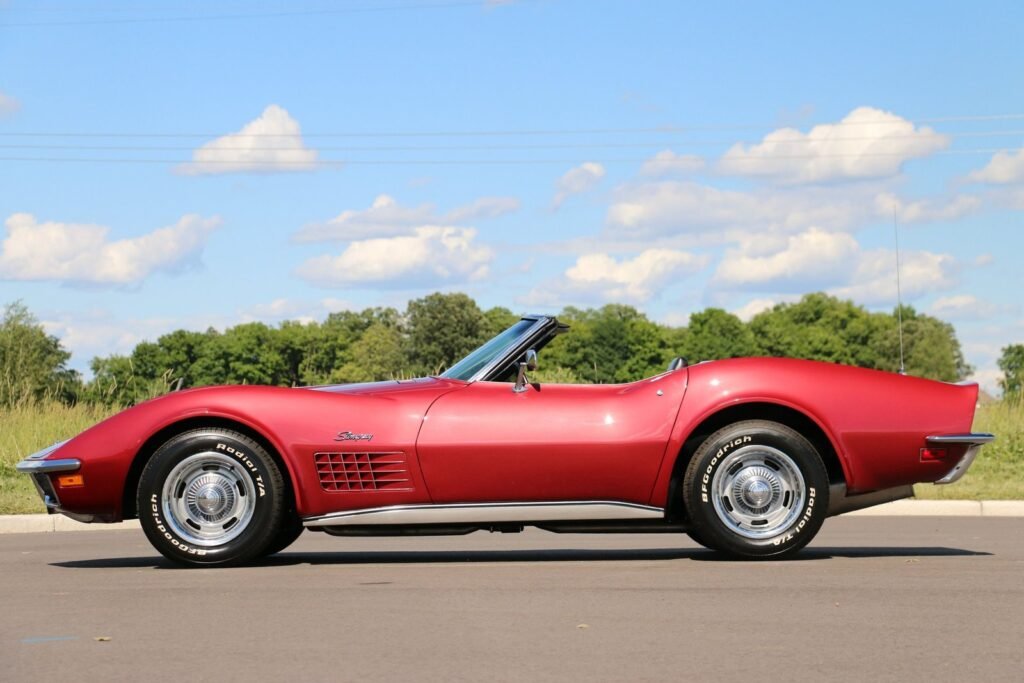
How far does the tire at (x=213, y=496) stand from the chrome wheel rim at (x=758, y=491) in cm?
248

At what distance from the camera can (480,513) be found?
324 inches

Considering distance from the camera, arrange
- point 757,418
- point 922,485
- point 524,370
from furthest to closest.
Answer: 1. point 922,485
2. point 757,418
3. point 524,370

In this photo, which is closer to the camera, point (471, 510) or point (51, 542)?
point (471, 510)

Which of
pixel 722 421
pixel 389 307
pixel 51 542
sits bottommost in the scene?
pixel 51 542

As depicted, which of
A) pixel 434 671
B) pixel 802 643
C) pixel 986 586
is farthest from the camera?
pixel 986 586

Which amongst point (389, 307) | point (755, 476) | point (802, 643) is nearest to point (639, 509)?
point (755, 476)

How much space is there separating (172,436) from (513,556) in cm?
220

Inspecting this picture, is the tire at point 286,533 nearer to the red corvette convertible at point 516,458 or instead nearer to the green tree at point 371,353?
the red corvette convertible at point 516,458

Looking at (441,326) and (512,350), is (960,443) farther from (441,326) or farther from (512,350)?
(441,326)

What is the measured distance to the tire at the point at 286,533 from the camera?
8.52 metres

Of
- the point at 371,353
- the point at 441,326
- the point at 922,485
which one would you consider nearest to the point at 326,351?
the point at 371,353

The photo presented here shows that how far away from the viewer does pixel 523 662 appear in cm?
533

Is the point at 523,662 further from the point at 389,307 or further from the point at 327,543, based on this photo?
the point at 389,307

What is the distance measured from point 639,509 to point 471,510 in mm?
936
